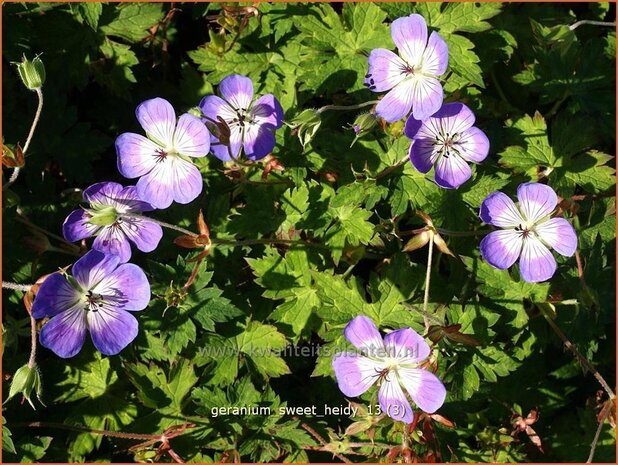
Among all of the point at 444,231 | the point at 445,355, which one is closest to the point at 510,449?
the point at 445,355

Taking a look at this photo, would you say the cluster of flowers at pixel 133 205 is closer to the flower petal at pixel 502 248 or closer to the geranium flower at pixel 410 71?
the geranium flower at pixel 410 71

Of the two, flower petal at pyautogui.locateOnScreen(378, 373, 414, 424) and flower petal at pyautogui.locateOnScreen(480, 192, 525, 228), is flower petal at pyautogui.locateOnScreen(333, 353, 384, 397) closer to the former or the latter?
flower petal at pyautogui.locateOnScreen(378, 373, 414, 424)

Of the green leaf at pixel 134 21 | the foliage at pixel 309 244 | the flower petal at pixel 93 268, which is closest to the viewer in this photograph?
the flower petal at pixel 93 268

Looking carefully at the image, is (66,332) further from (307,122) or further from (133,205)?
(307,122)

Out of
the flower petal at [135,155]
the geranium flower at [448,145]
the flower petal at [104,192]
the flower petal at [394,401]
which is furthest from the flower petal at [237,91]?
the flower petal at [394,401]

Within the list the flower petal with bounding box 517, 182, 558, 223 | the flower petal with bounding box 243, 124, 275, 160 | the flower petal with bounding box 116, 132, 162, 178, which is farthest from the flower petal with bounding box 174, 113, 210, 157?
the flower petal with bounding box 517, 182, 558, 223
